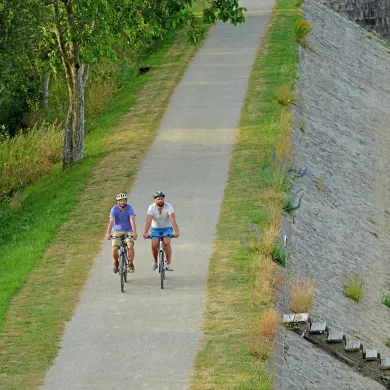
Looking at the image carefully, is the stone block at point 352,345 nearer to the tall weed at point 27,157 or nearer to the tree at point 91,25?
the tree at point 91,25

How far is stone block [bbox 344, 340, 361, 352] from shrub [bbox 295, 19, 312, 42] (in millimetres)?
22974

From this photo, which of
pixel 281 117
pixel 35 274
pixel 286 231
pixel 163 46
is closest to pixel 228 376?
pixel 35 274

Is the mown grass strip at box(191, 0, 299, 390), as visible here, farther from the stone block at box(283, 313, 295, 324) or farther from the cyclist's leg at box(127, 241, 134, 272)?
the cyclist's leg at box(127, 241, 134, 272)

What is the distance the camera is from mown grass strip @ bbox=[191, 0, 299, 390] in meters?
15.7

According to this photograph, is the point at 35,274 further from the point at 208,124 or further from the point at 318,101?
the point at 318,101

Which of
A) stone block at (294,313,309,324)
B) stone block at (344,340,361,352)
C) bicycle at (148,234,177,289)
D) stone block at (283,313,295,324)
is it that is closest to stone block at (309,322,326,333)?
stone block at (294,313,309,324)

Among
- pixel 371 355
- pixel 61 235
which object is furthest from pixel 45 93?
pixel 371 355

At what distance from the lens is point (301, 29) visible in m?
40.6

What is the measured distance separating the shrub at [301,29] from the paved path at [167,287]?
297 inches

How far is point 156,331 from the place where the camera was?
56.0 ft

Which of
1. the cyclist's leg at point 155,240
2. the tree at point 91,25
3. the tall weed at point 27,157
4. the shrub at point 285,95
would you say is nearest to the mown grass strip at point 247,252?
the shrub at point 285,95

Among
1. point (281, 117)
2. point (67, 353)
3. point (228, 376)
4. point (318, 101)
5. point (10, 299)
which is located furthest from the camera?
point (318, 101)

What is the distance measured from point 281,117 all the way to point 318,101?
4.71 m

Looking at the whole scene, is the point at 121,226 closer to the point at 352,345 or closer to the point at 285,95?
the point at 352,345
